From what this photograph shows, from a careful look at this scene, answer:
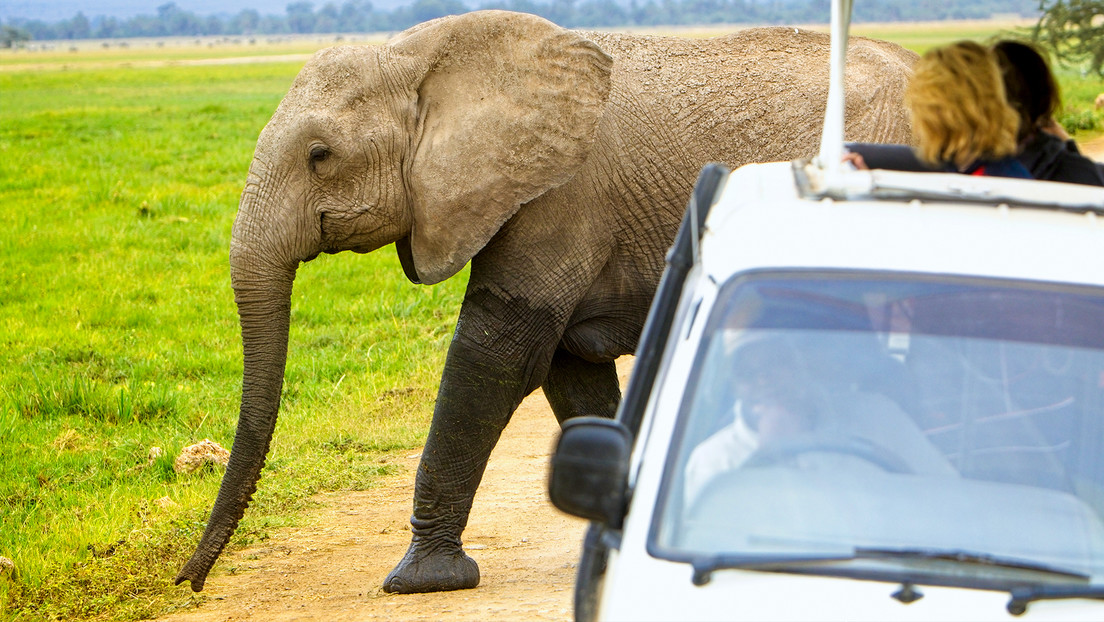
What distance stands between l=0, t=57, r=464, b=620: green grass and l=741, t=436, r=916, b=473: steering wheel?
125 inches

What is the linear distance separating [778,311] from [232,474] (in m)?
2.80

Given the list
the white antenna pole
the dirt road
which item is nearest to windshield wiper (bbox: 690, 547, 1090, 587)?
the white antenna pole

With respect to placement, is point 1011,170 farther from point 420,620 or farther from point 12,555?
point 12,555

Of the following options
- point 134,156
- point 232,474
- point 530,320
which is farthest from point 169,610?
point 134,156

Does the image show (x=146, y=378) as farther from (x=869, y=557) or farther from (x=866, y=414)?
(x=869, y=557)

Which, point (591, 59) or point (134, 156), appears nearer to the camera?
point (591, 59)

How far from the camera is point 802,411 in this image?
2.76 meters

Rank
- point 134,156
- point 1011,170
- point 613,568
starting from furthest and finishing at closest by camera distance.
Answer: point 134,156
point 1011,170
point 613,568

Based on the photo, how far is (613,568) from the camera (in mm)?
2680

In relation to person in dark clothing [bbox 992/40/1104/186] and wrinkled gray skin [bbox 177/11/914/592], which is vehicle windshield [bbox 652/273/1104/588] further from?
wrinkled gray skin [bbox 177/11/914/592]

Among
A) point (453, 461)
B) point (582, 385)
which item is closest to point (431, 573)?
point (453, 461)

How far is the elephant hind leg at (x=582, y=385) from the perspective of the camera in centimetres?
Answer: 592

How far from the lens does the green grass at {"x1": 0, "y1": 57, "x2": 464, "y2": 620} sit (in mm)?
5664

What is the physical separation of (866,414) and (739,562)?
48 cm
